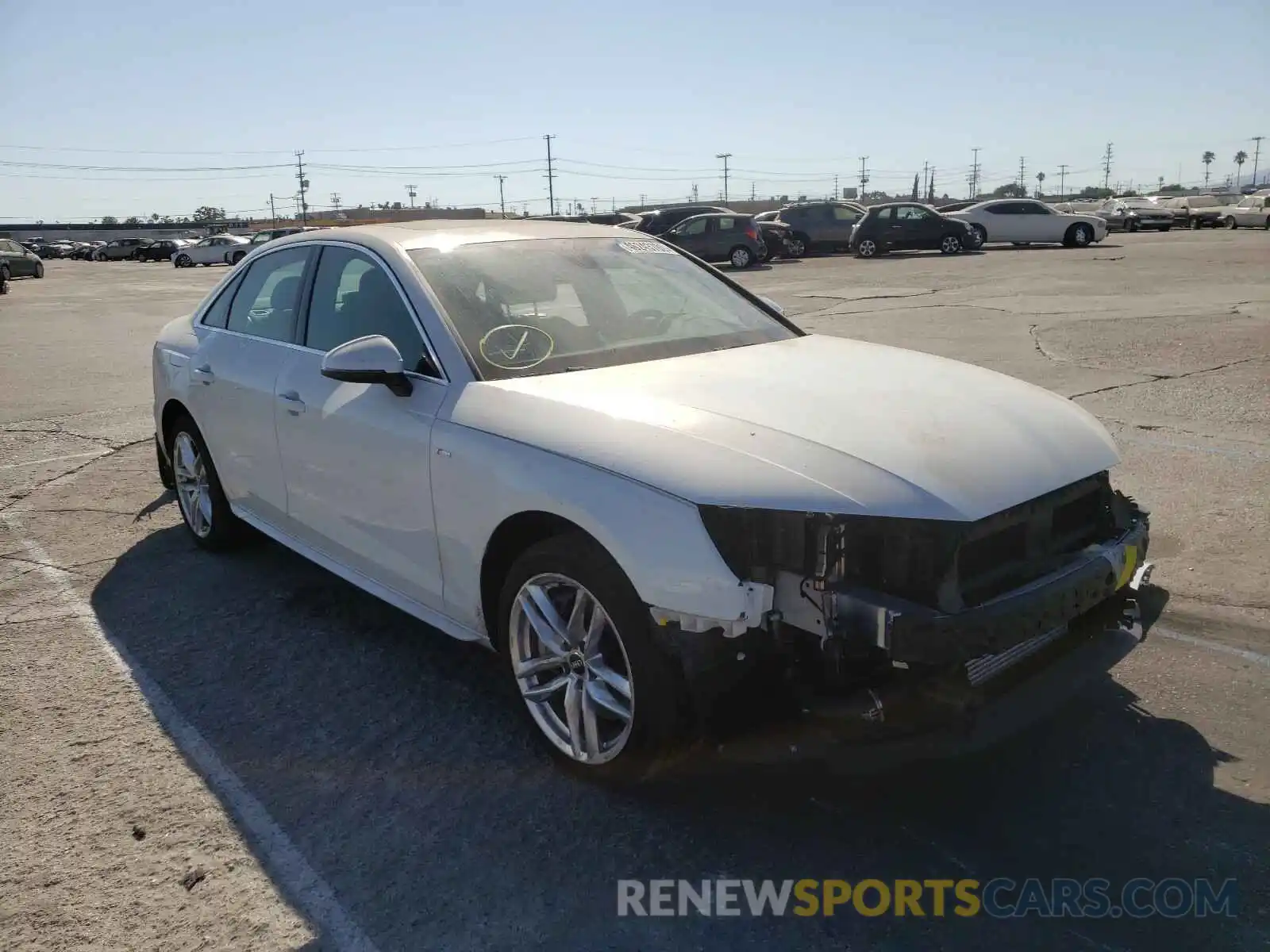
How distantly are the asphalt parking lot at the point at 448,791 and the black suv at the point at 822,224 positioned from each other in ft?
93.3

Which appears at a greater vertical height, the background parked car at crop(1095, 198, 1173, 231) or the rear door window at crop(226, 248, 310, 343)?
the background parked car at crop(1095, 198, 1173, 231)

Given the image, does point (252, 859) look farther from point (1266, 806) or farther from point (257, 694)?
point (1266, 806)

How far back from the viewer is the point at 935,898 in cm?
256

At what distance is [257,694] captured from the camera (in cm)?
379

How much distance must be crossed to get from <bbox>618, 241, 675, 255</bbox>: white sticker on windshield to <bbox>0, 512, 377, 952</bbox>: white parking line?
263cm

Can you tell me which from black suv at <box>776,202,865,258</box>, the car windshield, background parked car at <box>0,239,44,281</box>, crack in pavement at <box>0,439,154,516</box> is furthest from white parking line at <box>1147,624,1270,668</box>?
background parked car at <box>0,239,44,281</box>

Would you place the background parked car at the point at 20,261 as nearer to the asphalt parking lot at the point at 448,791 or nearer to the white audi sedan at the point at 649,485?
the asphalt parking lot at the point at 448,791

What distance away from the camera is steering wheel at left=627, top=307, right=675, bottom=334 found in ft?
13.0

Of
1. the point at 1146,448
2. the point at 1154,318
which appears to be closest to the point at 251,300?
the point at 1146,448

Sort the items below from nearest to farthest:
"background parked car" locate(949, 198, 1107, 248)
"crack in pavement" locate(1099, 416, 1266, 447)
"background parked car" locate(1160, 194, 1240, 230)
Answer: "crack in pavement" locate(1099, 416, 1266, 447) → "background parked car" locate(949, 198, 1107, 248) → "background parked car" locate(1160, 194, 1240, 230)

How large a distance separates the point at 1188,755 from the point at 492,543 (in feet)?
7.38

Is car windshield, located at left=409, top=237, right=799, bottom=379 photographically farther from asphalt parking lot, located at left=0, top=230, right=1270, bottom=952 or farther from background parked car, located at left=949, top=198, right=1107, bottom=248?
background parked car, located at left=949, top=198, right=1107, bottom=248

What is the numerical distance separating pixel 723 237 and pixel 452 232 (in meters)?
24.9

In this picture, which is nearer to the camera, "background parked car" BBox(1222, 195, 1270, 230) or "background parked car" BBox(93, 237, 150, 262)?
"background parked car" BBox(1222, 195, 1270, 230)
